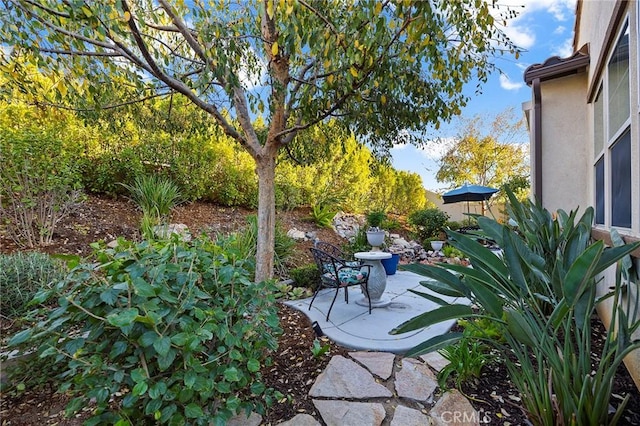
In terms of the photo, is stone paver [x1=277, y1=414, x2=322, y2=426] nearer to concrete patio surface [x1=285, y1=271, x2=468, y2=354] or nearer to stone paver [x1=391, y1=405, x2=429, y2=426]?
stone paver [x1=391, y1=405, x2=429, y2=426]

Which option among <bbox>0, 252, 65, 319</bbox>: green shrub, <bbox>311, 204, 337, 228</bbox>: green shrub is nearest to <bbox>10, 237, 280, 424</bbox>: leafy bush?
<bbox>0, 252, 65, 319</bbox>: green shrub

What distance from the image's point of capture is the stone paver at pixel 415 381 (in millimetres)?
2157

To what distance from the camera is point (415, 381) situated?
230cm

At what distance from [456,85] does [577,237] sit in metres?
2.11

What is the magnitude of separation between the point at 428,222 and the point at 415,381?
767 cm

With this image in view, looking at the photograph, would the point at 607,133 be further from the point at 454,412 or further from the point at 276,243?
the point at 276,243

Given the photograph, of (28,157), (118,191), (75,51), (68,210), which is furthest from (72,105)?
(118,191)

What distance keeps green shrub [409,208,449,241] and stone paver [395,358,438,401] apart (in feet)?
23.9

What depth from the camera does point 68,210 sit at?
4.35 meters

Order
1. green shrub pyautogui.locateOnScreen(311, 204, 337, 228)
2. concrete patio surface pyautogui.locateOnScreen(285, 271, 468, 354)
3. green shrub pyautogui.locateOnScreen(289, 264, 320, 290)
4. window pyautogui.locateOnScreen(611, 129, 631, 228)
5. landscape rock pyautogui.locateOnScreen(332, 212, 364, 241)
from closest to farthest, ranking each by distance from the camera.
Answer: window pyautogui.locateOnScreen(611, 129, 631, 228), concrete patio surface pyautogui.locateOnScreen(285, 271, 468, 354), green shrub pyautogui.locateOnScreen(289, 264, 320, 290), green shrub pyautogui.locateOnScreen(311, 204, 337, 228), landscape rock pyautogui.locateOnScreen(332, 212, 364, 241)

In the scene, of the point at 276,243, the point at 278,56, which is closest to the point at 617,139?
the point at 278,56

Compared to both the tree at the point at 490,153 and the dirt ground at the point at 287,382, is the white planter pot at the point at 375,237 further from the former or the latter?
the tree at the point at 490,153

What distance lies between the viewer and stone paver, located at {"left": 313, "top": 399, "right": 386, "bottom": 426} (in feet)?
6.26

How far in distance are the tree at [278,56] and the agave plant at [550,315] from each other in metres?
1.76
